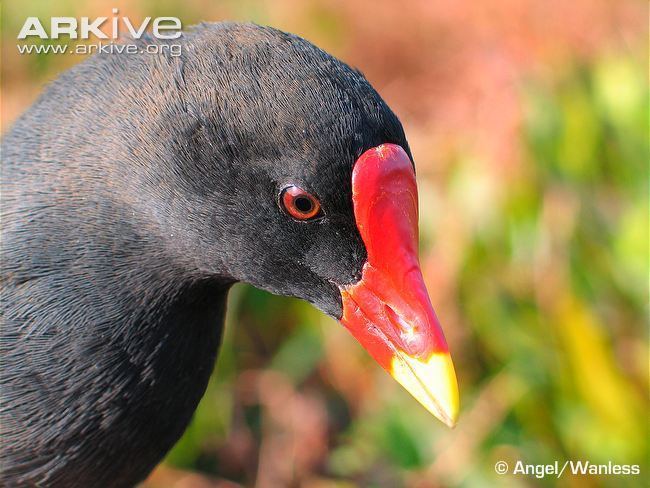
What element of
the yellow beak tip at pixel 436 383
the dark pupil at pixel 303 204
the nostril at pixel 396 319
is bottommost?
the yellow beak tip at pixel 436 383

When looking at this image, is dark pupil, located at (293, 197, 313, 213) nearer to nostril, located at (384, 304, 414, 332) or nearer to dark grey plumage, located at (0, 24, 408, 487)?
dark grey plumage, located at (0, 24, 408, 487)

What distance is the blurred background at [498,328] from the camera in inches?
116

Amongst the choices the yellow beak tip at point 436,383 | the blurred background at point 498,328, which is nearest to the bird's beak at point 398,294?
the yellow beak tip at point 436,383

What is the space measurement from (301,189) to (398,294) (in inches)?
9.8

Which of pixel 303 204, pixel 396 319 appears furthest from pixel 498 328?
pixel 303 204

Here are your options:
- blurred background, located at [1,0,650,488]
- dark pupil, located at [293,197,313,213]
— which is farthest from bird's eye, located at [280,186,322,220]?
blurred background, located at [1,0,650,488]

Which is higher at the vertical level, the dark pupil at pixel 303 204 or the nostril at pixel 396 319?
the dark pupil at pixel 303 204

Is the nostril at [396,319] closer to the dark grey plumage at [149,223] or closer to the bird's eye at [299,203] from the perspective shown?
the dark grey plumage at [149,223]

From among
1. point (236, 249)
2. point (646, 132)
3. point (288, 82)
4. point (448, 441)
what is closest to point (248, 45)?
point (288, 82)

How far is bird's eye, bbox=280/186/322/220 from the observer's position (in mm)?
1464

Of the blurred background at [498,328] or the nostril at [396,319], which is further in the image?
the blurred background at [498,328]

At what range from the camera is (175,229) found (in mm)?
1573

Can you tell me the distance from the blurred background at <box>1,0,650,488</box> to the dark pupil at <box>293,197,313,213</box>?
1.58 meters

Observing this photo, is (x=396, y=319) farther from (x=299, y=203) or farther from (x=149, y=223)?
(x=149, y=223)
